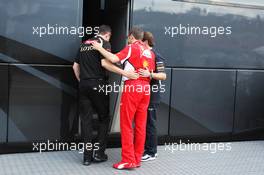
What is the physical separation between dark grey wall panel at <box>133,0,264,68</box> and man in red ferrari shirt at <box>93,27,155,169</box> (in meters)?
1.10

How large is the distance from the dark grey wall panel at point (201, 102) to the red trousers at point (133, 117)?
4.50 ft

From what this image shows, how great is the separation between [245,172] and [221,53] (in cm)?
222

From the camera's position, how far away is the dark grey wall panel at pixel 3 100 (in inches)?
215

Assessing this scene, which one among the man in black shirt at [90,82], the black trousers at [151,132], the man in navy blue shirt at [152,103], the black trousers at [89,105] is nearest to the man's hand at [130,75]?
the man in black shirt at [90,82]

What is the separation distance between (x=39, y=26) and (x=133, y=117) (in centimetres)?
181

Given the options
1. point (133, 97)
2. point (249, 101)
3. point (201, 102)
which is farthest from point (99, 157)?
point (249, 101)

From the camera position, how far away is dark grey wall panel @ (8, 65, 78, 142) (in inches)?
219

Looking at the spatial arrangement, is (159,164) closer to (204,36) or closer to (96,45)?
(96,45)

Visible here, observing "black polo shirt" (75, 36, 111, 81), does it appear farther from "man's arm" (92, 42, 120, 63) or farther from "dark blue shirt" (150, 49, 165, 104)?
"dark blue shirt" (150, 49, 165, 104)

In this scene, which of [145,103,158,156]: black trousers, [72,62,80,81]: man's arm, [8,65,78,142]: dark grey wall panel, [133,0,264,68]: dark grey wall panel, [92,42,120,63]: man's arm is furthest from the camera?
[133,0,264,68]: dark grey wall panel

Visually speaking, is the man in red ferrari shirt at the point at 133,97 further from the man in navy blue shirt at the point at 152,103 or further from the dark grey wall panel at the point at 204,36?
the dark grey wall panel at the point at 204,36

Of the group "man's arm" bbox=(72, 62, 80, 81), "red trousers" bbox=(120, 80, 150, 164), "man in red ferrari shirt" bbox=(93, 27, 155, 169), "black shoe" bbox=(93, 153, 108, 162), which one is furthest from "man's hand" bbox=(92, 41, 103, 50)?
"black shoe" bbox=(93, 153, 108, 162)

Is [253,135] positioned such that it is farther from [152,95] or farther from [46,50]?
[46,50]

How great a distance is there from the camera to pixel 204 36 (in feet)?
21.9
